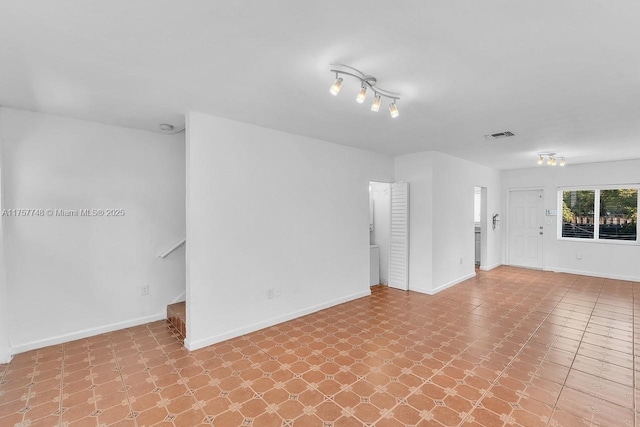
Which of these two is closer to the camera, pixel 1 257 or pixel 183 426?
pixel 183 426

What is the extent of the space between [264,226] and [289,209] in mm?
441

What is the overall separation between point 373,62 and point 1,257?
3.81 metres

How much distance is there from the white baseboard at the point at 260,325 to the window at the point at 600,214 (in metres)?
5.55

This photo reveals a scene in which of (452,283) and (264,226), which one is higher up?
(264,226)

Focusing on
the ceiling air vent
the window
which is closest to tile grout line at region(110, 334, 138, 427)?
the ceiling air vent

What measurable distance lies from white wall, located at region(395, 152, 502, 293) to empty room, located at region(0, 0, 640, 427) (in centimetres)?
6

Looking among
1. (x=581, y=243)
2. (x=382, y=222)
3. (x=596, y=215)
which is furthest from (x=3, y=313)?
(x=596, y=215)

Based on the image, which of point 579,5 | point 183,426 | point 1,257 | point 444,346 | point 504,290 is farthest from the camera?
point 504,290

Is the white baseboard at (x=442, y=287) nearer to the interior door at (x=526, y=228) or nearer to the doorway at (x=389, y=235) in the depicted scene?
the doorway at (x=389, y=235)

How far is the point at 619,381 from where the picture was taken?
2.59 meters

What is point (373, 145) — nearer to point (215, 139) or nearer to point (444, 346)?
point (215, 139)

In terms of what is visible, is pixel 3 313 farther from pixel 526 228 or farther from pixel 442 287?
pixel 526 228

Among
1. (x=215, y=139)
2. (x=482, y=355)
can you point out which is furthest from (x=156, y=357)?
(x=482, y=355)

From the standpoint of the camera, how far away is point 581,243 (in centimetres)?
659
